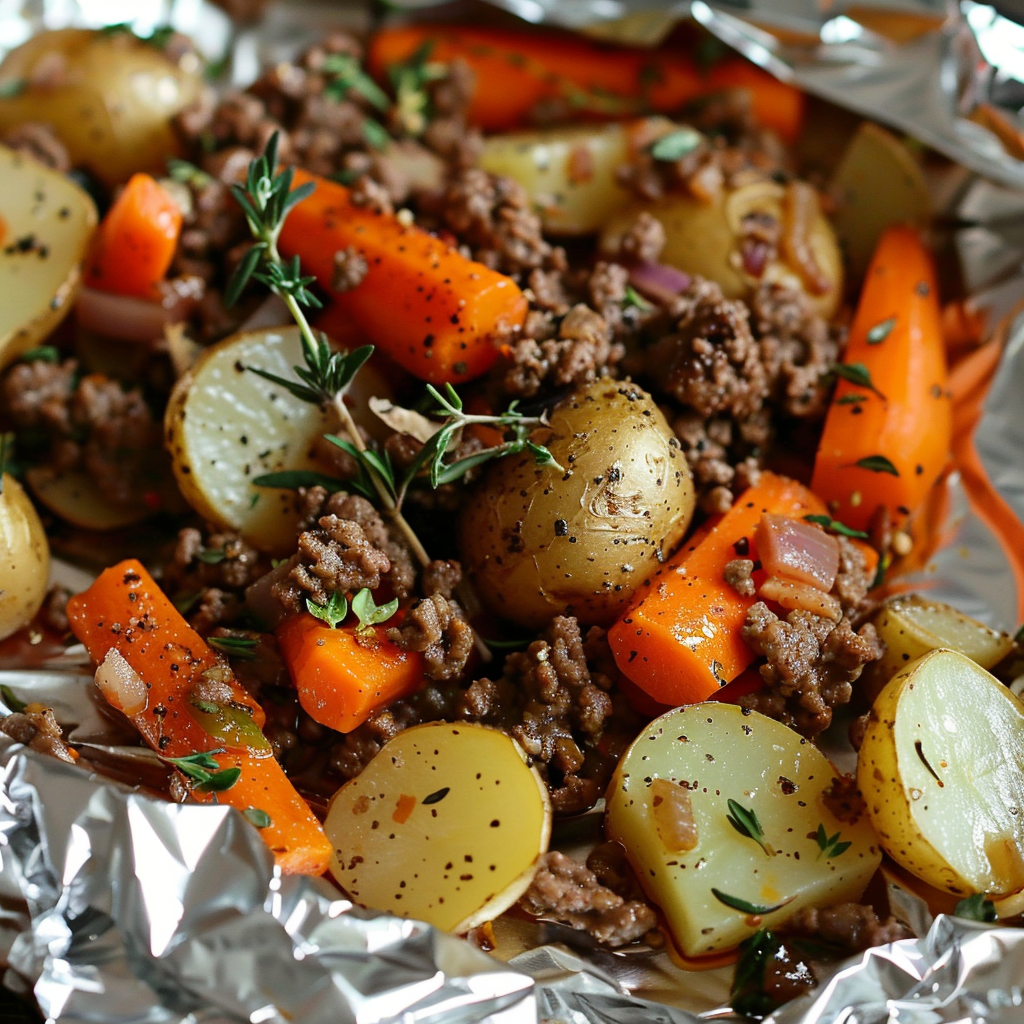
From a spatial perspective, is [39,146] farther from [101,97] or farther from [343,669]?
[343,669]

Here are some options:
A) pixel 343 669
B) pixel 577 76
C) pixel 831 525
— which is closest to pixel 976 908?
pixel 831 525

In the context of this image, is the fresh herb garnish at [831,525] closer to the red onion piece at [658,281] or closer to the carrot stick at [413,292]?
the red onion piece at [658,281]

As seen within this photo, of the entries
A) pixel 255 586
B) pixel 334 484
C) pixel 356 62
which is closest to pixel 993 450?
pixel 334 484

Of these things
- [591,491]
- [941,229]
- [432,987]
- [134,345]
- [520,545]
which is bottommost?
[432,987]

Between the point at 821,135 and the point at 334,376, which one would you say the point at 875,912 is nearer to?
the point at 334,376

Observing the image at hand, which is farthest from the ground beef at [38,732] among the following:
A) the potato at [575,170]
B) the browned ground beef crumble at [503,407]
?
the potato at [575,170]

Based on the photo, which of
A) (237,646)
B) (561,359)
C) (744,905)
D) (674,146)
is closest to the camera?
(744,905)
